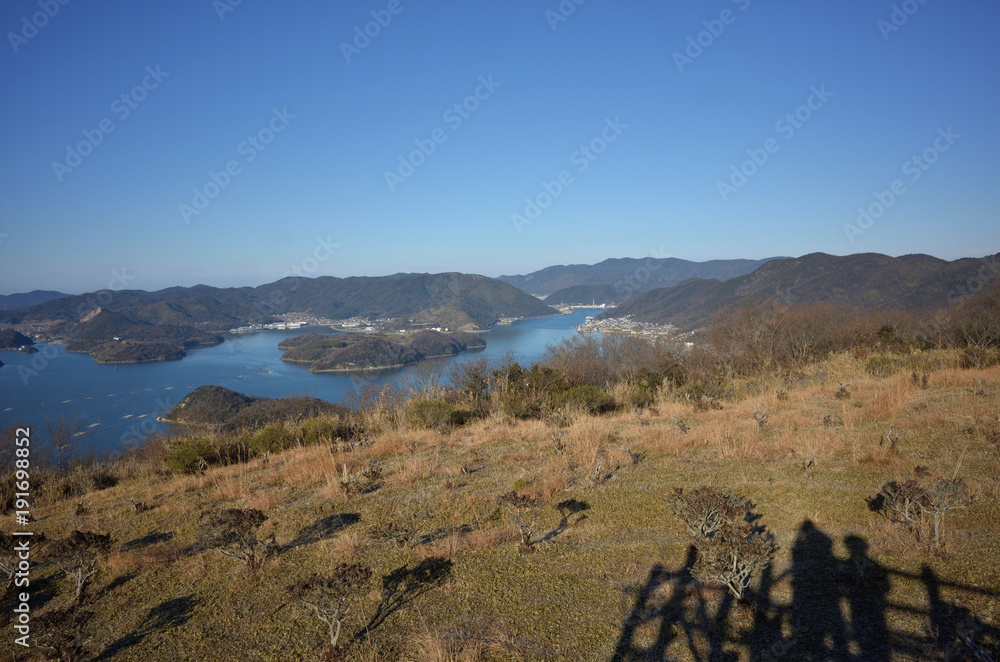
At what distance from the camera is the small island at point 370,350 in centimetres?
6606

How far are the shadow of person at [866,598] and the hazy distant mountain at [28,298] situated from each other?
17780 centimetres

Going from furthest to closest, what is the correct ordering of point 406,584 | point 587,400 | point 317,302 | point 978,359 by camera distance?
1. point 317,302
2. point 587,400
3. point 978,359
4. point 406,584

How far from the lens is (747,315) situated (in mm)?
20594

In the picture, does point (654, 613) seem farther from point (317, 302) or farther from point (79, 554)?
point (317, 302)

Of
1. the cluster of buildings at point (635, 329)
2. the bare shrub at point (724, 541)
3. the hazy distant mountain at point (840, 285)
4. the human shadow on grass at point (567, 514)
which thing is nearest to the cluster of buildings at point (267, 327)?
the cluster of buildings at point (635, 329)

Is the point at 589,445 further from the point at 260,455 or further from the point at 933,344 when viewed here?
the point at 933,344

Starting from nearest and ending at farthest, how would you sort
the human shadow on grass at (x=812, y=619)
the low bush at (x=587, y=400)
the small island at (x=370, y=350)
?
the human shadow on grass at (x=812, y=619) → the low bush at (x=587, y=400) → the small island at (x=370, y=350)

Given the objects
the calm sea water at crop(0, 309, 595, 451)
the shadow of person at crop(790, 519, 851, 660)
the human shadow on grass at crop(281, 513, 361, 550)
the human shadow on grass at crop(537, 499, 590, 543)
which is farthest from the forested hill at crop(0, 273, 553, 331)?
the shadow of person at crop(790, 519, 851, 660)

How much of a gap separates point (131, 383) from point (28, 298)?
124613mm

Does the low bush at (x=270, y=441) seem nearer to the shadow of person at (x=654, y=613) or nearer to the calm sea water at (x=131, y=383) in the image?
the shadow of person at (x=654, y=613)

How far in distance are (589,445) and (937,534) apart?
4.27 metres

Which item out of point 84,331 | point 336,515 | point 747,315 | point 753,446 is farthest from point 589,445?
point 84,331

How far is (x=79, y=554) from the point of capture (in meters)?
4.09

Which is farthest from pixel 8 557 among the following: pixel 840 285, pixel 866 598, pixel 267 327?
pixel 267 327
